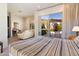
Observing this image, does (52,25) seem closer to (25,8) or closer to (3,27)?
(25,8)

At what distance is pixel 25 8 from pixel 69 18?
94 cm

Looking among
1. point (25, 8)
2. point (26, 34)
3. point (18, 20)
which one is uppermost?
point (25, 8)

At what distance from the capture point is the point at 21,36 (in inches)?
92.4

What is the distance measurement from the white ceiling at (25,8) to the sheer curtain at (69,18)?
334 millimetres

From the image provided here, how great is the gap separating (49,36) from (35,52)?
2.33ft

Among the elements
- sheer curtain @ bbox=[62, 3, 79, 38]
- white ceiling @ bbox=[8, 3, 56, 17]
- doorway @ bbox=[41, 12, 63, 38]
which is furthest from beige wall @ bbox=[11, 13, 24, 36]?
sheer curtain @ bbox=[62, 3, 79, 38]

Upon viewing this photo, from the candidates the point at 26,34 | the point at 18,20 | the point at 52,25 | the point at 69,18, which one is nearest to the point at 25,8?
the point at 18,20

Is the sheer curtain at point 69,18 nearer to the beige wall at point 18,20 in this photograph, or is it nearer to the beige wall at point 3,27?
the beige wall at point 18,20

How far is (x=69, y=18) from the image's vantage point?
2.27m

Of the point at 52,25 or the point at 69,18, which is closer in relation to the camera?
the point at 69,18

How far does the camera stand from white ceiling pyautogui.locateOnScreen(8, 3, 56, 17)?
85.9 inches

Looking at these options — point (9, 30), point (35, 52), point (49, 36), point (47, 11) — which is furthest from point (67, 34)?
point (9, 30)

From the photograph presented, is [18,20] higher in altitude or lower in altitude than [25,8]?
lower

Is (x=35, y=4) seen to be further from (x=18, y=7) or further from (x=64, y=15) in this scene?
(x=64, y=15)
